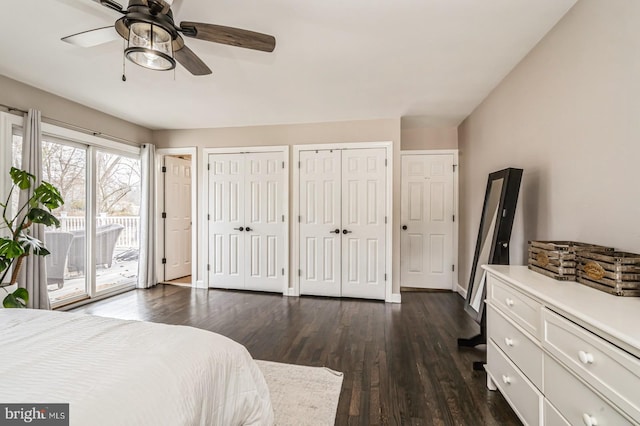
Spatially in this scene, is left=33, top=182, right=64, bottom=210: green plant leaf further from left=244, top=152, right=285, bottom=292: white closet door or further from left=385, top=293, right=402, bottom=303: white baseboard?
left=385, top=293, right=402, bottom=303: white baseboard

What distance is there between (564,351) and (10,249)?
12.5 feet

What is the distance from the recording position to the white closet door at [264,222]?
162 inches

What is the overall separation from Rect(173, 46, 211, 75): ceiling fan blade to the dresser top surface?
2398 mm

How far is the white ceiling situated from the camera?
179 cm

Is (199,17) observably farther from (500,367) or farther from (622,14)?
(500,367)

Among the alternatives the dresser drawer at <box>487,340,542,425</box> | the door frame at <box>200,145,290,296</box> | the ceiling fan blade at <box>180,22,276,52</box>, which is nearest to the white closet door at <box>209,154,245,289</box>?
the door frame at <box>200,145,290,296</box>

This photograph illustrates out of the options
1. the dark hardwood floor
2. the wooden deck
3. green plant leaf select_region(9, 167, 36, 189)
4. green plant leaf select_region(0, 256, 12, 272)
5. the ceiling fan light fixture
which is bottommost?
the dark hardwood floor

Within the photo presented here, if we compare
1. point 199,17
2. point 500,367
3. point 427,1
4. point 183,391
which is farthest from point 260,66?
point 500,367

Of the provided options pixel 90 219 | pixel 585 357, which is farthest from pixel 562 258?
pixel 90 219

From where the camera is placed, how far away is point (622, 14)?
1397 millimetres

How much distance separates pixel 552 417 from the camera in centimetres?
122

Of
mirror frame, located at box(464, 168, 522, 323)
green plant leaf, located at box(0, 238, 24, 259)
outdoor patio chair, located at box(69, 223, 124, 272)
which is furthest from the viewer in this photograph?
outdoor patio chair, located at box(69, 223, 124, 272)

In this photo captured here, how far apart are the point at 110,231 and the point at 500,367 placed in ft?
15.8

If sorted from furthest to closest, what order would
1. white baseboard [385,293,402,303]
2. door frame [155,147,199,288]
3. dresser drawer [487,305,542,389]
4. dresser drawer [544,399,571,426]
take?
door frame [155,147,199,288] < white baseboard [385,293,402,303] < dresser drawer [487,305,542,389] < dresser drawer [544,399,571,426]
